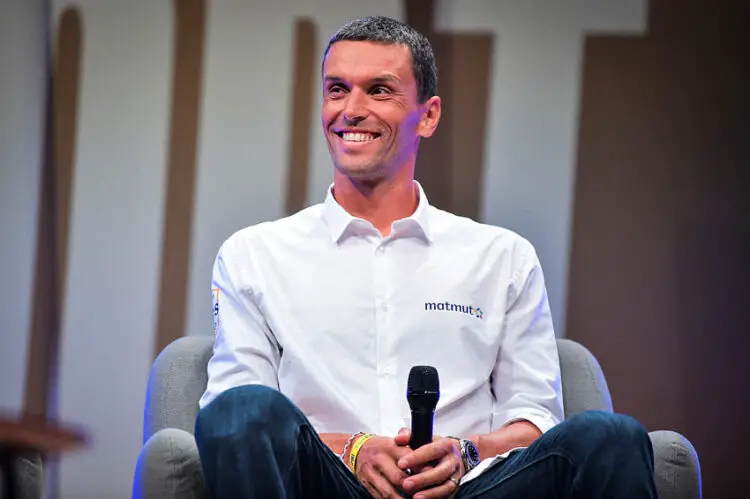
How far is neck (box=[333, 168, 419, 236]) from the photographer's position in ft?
8.25

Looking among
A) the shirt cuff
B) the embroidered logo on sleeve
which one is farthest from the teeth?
→ the shirt cuff

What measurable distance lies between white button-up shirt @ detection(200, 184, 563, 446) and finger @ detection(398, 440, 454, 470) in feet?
1.24

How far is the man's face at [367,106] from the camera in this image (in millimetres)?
2447

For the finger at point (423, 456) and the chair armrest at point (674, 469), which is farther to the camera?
the chair armrest at point (674, 469)

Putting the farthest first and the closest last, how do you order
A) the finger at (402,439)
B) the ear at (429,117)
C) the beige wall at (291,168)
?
the beige wall at (291,168), the ear at (429,117), the finger at (402,439)

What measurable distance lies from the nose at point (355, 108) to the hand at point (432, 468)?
83cm

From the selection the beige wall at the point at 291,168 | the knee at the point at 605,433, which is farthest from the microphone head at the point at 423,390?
the beige wall at the point at 291,168

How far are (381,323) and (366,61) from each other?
615mm

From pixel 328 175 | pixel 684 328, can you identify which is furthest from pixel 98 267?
pixel 684 328

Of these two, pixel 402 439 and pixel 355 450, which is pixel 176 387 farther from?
pixel 402 439

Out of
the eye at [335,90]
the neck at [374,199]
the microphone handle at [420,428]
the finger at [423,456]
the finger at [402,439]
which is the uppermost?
the eye at [335,90]

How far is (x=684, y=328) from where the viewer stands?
330 cm

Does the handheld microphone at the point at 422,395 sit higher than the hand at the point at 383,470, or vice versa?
the handheld microphone at the point at 422,395

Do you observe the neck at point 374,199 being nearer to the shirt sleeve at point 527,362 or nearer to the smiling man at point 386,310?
the smiling man at point 386,310
